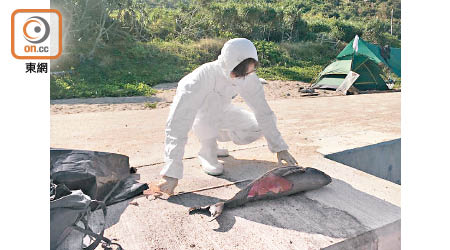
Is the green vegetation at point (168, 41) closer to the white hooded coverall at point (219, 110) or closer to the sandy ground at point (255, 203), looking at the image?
the sandy ground at point (255, 203)

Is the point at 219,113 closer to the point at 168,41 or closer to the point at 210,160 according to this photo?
the point at 210,160

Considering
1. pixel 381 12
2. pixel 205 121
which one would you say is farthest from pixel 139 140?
pixel 381 12

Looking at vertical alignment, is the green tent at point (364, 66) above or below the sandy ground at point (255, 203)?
above

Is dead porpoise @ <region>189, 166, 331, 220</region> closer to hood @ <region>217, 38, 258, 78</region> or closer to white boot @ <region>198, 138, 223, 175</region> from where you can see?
white boot @ <region>198, 138, 223, 175</region>

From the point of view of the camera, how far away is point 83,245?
1.62 m

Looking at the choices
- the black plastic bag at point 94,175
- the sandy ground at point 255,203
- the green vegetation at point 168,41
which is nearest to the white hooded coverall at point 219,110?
the sandy ground at point 255,203

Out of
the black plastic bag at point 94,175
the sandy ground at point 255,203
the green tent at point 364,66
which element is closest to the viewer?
the sandy ground at point 255,203

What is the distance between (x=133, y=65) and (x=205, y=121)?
8051mm

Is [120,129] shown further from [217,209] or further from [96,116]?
[217,209]

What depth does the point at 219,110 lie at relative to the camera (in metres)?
2.55

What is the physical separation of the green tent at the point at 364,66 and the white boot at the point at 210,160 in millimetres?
7192

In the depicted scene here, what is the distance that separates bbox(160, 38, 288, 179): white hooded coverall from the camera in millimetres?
2150

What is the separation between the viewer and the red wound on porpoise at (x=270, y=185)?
210 cm

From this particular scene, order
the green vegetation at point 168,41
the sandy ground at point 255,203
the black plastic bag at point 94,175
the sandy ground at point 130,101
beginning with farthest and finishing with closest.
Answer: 1. the green vegetation at point 168,41
2. the sandy ground at point 130,101
3. the black plastic bag at point 94,175
4. the sandy ground at point 255,203
